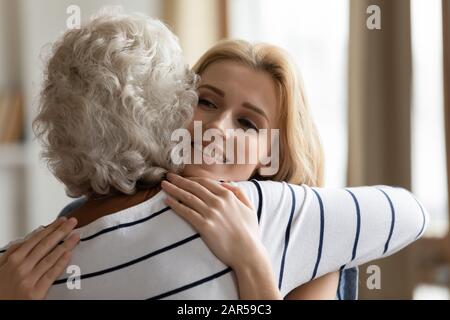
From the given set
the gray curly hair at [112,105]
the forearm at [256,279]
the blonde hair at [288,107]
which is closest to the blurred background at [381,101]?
the blonde hair at [288,107]

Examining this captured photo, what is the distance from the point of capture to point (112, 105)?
3.32ft

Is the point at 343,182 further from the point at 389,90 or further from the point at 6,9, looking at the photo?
the point at 6,9

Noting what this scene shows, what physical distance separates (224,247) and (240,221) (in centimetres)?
5

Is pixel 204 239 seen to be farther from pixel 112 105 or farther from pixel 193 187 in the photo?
pixel 112 105

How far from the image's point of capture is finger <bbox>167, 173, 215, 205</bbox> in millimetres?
1052

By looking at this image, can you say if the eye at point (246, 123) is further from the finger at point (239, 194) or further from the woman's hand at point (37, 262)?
the woman's hand at point (37, 262)

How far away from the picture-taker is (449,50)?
7.98 feet

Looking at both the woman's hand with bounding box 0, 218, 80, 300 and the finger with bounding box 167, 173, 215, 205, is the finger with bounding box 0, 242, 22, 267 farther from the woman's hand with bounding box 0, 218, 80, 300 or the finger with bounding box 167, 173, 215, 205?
the finger with bounding box 167, 173, 215, 205

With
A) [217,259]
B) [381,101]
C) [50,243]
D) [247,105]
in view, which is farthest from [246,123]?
[381,101]

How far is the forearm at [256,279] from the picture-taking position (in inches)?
39.3

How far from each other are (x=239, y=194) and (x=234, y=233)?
0.08 m

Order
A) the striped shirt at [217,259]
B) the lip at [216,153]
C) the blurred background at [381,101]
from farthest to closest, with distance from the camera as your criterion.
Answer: the blurred background at [381,101], the lip at [216,153], the striped shirt at [217,259]
